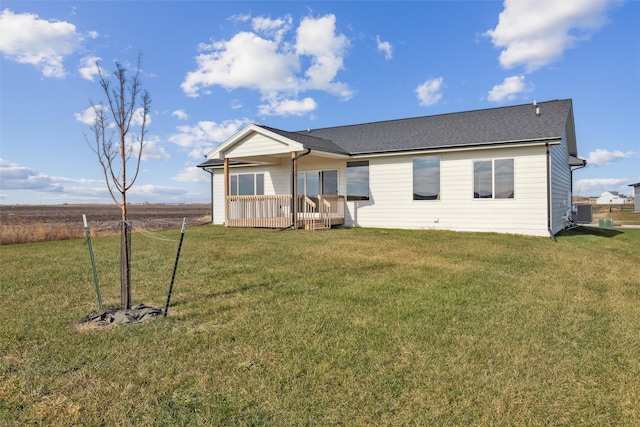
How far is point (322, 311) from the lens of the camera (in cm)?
453

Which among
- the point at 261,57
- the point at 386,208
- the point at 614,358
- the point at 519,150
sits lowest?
the point at 614,358

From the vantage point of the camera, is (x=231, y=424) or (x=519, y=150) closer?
(x=231, y=424)

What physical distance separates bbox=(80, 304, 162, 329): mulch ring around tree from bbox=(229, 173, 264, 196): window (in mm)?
13550

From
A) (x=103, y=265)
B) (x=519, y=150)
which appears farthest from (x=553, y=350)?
(x=519, y=150)

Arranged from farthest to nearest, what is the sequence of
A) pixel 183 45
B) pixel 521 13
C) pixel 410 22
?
pixel 410 22
pixel 521 13
pixel 183 45

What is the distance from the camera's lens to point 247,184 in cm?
1850

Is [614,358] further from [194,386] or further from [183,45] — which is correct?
[183,45]

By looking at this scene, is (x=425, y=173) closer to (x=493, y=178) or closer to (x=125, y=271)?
(x=493, y=178)

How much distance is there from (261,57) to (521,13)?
9.33 m

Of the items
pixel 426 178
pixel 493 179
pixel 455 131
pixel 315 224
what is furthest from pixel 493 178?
pixel 315 224

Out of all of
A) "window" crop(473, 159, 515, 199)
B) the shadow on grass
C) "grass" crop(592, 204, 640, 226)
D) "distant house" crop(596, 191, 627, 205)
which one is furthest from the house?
"distant house" crop(596, 191, 627, 205)

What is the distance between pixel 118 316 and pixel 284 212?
35.3ft

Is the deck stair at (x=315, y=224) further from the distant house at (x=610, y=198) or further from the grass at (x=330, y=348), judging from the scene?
the distant house at (x=610, y=198)

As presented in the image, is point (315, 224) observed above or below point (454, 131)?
below
